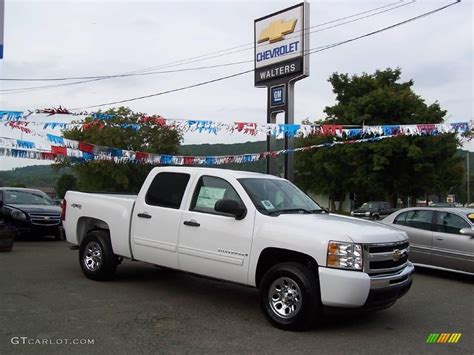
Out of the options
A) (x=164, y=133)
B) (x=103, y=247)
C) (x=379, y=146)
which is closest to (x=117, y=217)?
(x=103, y=247)

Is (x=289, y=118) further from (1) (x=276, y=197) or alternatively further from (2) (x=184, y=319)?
(2) (x=184, y=319)

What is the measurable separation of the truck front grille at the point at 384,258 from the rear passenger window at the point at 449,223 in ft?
13.8

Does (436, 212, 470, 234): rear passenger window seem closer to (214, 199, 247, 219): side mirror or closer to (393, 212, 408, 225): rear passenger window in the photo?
(393, 212, 408, 225): rear passenger window

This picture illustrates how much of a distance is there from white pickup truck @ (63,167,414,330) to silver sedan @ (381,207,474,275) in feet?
11.5

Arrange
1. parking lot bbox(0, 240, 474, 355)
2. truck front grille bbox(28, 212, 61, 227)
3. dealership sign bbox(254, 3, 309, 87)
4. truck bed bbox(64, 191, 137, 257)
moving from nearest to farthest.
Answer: parking lot bbox(0, 240, 474, 355) → truck bed bbox(64, 191, 137, 257) → truck front grille bbox(28, 212, 61, 227) → dealership sign bbox(254, 3, 309, 87)

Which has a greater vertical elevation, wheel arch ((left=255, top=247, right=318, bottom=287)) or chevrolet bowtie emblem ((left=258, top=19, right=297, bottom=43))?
chevrolet bowtie emblem ((left=258, top=19, right=297, bottom=43))

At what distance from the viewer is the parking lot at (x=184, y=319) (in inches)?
216

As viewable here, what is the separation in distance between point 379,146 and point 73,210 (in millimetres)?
28650

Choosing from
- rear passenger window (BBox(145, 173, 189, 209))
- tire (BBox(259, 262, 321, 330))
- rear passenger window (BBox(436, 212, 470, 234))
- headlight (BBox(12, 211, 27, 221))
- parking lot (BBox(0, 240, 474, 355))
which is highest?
rear passenger window (BBox(145, 173, 189, 209))

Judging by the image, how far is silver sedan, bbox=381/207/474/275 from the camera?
32.1 feet

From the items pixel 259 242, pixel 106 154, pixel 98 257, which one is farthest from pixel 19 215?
pixel 259 242

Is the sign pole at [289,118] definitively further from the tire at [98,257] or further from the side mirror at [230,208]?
the side mirror at [230,208]

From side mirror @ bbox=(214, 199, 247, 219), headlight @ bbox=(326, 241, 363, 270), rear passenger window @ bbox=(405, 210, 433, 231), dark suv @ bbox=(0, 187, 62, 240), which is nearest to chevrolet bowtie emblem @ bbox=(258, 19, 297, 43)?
dark suv @ bbox=(0, 187, 62, 240)

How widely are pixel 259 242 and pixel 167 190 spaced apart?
2.02m
